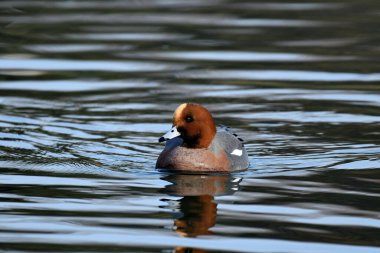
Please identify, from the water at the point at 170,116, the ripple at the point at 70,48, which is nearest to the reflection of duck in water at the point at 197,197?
the water at the point at 170,116

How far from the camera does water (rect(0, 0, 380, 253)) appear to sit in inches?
365

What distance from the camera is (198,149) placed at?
1203 cm

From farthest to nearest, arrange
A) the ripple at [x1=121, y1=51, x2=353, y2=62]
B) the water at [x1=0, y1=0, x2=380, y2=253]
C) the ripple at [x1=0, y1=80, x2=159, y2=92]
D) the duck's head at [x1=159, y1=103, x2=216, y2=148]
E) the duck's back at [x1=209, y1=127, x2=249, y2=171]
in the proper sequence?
1. the ripple at [x1=121, y1=51, x2=353, y2=62]
2. the ripple at [x1=0, y1=80, x2=159, y2=92]
3. the duck's back at [x1=209, y1=127, x2=249, y2=171]
4. the duck's head at [x1=159, y1=103, x2=216, y2=148]
5. the water at [x1=0, y1=0, x2=380, y2=253]

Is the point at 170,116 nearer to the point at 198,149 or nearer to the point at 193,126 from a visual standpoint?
the point at 198,149

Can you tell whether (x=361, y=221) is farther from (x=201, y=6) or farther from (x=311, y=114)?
(x=201, y=6)

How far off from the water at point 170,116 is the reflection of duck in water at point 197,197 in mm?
24

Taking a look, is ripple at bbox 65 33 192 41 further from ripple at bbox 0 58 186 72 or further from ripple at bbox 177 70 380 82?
ripple at bbox 177 70 380 82

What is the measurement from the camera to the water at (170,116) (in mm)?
9281

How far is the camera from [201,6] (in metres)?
21.9

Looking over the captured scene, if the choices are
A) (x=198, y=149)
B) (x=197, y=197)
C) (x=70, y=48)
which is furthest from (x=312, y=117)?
(x=70, y=48)

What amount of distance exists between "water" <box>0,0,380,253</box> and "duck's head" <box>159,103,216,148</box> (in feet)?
1.49

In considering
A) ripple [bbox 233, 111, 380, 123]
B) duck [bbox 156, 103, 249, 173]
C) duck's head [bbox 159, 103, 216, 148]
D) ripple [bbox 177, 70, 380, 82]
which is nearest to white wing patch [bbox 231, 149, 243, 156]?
duck [bbox 156, 103, 249, 173]

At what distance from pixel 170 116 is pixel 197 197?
416 cm

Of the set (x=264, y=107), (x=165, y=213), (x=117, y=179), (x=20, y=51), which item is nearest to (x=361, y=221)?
(x=165, y=213)
